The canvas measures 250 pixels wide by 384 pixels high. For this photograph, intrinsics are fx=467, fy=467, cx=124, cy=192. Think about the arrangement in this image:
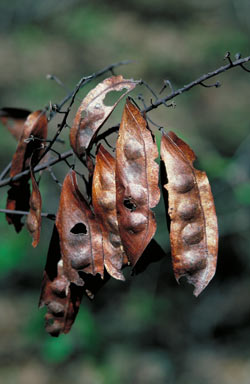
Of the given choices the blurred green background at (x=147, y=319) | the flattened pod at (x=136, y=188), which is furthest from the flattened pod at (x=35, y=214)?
the blurred green background at (x=147, y=319)

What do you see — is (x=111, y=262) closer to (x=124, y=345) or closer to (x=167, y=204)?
(x=167, y=204)

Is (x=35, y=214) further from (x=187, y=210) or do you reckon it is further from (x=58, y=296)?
(x=187, y=210)

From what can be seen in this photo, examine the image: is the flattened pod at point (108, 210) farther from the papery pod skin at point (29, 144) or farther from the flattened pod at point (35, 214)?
the papery pod skin at point (29, 144)

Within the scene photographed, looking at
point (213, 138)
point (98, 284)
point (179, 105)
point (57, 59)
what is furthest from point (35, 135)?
point (57, 59)

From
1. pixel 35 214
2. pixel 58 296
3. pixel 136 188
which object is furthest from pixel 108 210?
pixel 58 296

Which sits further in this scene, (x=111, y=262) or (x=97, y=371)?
(x=97, y=371)

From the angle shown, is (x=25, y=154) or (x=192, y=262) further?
(x=25, y=154)
